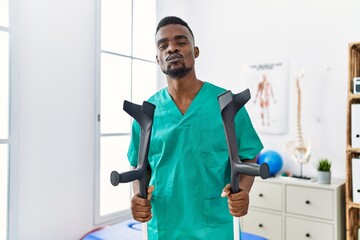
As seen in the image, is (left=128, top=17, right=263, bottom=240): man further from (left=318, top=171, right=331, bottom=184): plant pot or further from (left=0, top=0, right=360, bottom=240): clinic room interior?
(left=318, top=171, right=331, bottom=184): plant pot

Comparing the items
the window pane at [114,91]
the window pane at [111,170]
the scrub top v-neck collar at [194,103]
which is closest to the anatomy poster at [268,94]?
the window pane at [114,91]

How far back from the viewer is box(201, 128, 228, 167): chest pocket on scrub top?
99 centimetres

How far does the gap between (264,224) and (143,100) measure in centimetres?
128

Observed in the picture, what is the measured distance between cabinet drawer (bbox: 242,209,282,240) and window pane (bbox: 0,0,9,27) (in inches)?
81.6

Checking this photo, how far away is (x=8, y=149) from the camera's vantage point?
1849mm

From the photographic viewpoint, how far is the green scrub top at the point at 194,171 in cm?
99

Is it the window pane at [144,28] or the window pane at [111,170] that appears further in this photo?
the window pane at [144,28]

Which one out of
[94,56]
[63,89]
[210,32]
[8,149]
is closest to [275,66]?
[210,32]

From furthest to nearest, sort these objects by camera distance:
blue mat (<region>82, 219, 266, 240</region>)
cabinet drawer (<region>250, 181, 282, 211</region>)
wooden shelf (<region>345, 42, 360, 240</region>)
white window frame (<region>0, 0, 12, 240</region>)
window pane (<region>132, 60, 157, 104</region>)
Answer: window pane (<region>132, 60, 157, 104</region>) < cabinet drawer (<region>250, 181, 282, 211</region>) < wooden shelf (<region>345, 42, 360, 240</region>) < blue mat (<region>82, 219, 266, 240</region>) < white window frame (<region>0, 0, 12, 240</region>)

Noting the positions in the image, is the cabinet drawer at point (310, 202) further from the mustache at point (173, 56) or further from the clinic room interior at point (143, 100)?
the mustache at point (173, 56)

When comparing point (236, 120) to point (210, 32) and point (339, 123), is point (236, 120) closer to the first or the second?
point (339, 123)

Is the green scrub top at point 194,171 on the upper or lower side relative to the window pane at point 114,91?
lower

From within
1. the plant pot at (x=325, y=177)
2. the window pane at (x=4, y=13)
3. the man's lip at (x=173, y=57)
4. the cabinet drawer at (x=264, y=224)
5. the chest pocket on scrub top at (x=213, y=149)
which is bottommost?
the cabinet drawer at (x=264, y=224)

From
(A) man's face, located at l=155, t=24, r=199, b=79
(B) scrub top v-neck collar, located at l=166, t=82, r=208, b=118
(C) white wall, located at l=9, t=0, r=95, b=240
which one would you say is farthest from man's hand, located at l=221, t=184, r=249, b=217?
(C) white wall, located at l=9, t=0, r=95, b=240
